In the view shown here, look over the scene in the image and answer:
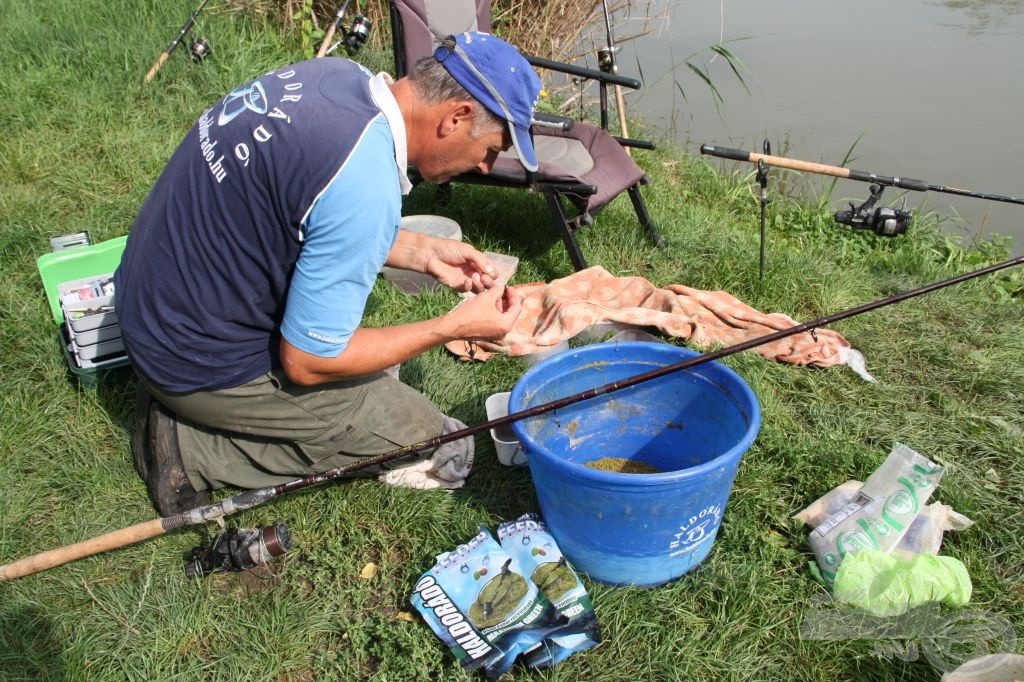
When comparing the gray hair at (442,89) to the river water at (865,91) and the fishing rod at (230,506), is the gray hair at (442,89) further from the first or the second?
the river water at (865,91)

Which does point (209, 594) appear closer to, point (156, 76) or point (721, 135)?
point (156, 76)

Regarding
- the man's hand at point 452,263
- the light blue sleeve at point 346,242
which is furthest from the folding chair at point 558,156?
the light blue sleeve at point 346,242

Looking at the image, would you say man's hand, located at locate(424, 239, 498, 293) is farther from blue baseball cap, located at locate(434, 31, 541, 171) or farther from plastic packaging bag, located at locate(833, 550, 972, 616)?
plastic packaging bag, located at locate(833, 550, 972, 616)

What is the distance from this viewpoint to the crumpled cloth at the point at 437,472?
2.53 metres

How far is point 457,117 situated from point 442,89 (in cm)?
7

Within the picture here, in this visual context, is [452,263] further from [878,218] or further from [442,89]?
[878,218]

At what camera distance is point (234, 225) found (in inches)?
76.5

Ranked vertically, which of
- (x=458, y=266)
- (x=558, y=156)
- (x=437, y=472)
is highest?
(x=458, y=266)

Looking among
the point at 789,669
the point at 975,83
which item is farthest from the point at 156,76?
the point at 975,83

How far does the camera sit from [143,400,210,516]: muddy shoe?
238 cm

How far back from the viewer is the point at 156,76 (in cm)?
450

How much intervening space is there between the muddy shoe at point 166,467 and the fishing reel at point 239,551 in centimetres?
21

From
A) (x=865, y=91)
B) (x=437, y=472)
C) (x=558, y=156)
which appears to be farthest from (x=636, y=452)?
(x=865, y=91)

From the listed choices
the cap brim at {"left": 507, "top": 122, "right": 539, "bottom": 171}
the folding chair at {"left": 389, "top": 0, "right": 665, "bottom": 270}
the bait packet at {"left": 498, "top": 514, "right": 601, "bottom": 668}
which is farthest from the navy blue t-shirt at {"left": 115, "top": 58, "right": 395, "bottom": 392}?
the folding chair at {"left": 389, "top": 0, "right": 665, "bottom": 270}
